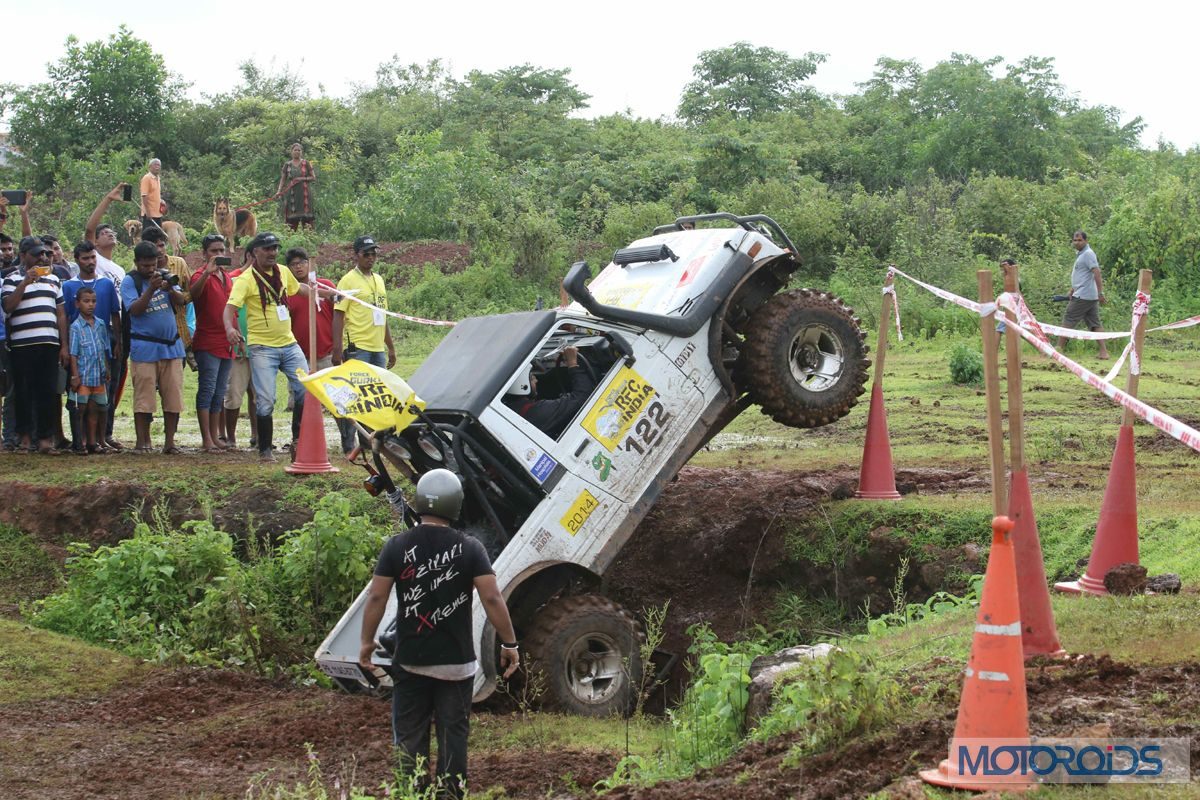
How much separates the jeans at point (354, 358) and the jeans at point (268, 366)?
1.60 feet

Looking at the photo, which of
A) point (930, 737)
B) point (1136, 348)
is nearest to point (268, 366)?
point (1136, 348)

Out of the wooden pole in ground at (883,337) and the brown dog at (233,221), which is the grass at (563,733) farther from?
the brown dog at (233,221)

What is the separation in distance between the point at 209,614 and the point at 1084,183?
2381 cm

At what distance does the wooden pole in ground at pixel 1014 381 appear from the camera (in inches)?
246

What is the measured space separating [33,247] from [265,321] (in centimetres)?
251

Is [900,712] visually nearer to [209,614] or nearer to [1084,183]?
[209,614]

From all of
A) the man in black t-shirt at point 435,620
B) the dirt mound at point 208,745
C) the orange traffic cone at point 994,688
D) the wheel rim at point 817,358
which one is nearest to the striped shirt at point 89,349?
the dirt mound at point 208,745

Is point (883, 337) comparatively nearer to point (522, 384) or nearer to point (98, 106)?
point (522, 384)

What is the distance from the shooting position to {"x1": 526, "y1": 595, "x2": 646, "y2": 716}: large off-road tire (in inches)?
325

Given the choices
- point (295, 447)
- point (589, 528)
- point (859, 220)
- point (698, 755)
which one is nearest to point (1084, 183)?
point (859, 220)

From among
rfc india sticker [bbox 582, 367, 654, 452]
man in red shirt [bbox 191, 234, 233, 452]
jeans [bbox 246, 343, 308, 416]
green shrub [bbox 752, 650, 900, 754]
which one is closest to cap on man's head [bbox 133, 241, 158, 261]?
man in red shirt [bbox 191, 234, 233, 452]

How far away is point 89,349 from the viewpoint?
1269 cm

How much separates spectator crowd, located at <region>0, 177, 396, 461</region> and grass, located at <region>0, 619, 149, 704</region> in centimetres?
355

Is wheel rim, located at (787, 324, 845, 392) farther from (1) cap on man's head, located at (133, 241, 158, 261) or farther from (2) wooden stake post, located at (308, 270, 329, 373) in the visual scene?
(1) cap on man's head, located at (133, 241, 158, 261)
